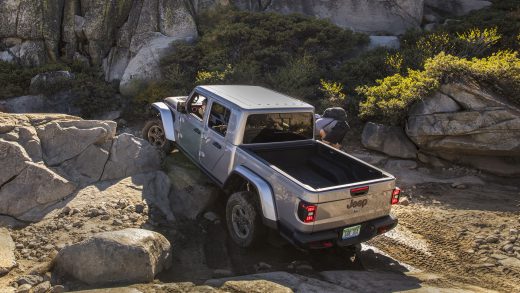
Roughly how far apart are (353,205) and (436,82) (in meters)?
5.75

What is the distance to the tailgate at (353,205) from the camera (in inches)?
191

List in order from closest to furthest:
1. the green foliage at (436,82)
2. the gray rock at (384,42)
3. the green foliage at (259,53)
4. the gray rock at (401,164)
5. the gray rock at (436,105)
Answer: the green foliage at (436,82)
the gray rock at (436,105)
the gray rock at (401,164)
the green foliage at (259,53)
the gray rock at (384,42)

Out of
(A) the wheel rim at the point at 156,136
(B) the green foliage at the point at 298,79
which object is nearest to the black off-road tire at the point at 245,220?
(A) the wheel rim at the point at 156,136

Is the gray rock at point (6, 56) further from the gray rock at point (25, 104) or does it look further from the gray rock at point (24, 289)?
the gray rock at point (24, 289)

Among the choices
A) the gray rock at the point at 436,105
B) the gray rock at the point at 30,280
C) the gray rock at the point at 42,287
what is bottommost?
the gray rock at the point at 30,280

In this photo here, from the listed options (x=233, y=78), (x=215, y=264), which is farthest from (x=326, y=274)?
(x=233, y=78)

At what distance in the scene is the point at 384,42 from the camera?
15.0m

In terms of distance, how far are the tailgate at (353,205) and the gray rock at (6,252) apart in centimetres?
371

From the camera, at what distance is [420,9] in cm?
1697

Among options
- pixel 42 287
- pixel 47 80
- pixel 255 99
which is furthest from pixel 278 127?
pixel 47 80

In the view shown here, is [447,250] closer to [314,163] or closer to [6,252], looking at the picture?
[314,163]

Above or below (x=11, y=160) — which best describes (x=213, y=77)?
above

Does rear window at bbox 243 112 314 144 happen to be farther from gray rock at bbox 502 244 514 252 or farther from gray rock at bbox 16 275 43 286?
gray rock at bbox 502 244 514 252

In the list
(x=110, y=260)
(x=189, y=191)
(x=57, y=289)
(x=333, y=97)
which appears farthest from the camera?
(x=333, y=97)
